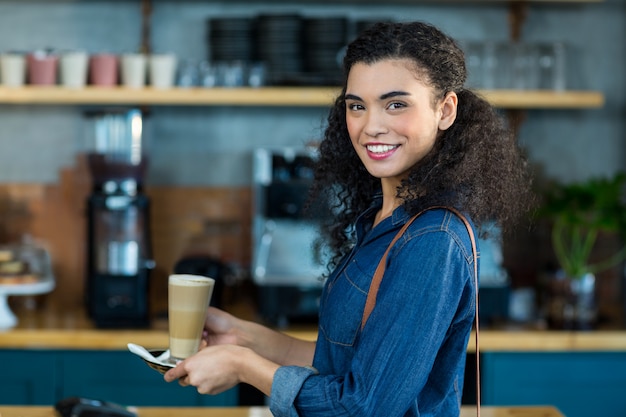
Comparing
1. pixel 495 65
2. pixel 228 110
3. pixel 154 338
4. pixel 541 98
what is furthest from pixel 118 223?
pixel 541 98

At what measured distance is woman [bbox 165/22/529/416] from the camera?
1327mm

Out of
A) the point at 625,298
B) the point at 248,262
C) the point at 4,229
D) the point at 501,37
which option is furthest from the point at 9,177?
the point at 625,298

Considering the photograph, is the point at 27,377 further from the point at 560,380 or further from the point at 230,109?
the point at 560,380

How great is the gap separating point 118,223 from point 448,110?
6.20 ft

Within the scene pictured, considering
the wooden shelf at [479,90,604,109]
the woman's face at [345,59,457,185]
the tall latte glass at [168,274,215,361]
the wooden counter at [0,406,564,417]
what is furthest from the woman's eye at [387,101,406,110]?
the wooden shelf at [479,90,604,109]

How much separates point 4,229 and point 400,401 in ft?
8.42

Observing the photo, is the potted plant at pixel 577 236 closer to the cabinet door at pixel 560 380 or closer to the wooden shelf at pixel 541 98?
the cabinet door at pixel 560 380

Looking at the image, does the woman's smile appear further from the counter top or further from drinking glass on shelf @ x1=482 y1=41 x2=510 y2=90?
drinking glass on shelf @ x1=482 y1=41 x2=510 y2=90

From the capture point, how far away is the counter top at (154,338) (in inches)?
114

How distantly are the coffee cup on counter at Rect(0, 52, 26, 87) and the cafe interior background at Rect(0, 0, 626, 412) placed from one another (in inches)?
12.4

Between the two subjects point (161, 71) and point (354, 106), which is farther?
point (161, 71)

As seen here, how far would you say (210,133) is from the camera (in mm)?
3545

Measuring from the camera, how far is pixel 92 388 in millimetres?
2912

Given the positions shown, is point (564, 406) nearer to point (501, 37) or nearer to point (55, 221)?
point (501, 37)
